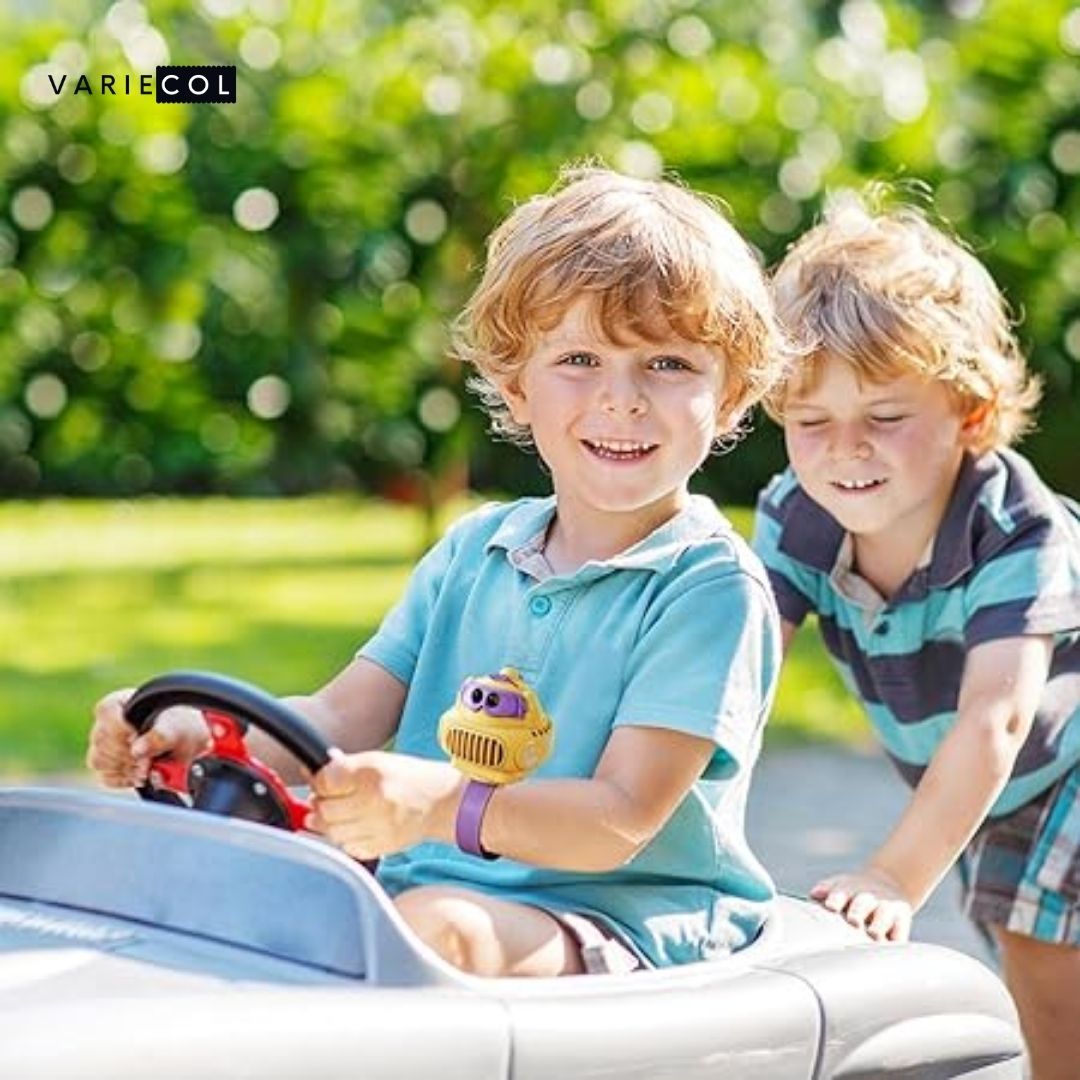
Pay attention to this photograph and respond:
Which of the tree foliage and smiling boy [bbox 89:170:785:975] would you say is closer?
smiling boy [bbox 89:170:785:975]

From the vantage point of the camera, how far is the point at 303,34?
29.5ft

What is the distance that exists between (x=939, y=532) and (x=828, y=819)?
98.4 inches

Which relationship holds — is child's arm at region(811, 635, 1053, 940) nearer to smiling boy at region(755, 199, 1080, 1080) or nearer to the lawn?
smiling boy at region(755, 199, 1080, 1080)

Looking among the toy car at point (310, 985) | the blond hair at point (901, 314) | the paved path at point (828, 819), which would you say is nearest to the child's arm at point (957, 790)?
the toy car at point (310, 985)

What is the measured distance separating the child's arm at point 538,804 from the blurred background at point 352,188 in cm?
549

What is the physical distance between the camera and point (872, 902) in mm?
2980

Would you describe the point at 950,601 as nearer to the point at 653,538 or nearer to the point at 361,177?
the point at 653,538

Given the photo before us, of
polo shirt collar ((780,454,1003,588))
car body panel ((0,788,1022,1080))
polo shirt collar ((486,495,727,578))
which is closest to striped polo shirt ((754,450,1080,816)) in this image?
polo shirt collar ((780,454,1003,588))

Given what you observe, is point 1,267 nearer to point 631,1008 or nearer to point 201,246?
point 201,246

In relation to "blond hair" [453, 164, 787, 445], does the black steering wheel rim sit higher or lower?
lower

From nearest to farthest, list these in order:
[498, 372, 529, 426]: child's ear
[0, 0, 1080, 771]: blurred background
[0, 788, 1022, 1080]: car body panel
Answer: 1. [0, 788, 1022, 1080]: car body panel
2. [498, 372, 529, 426]: child's ear
3. [0, 0, 1080, 771]: blurred background

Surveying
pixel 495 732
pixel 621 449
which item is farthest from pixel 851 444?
pixel 495 732

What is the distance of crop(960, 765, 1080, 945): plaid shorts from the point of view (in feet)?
11.5

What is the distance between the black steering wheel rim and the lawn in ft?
11.6
